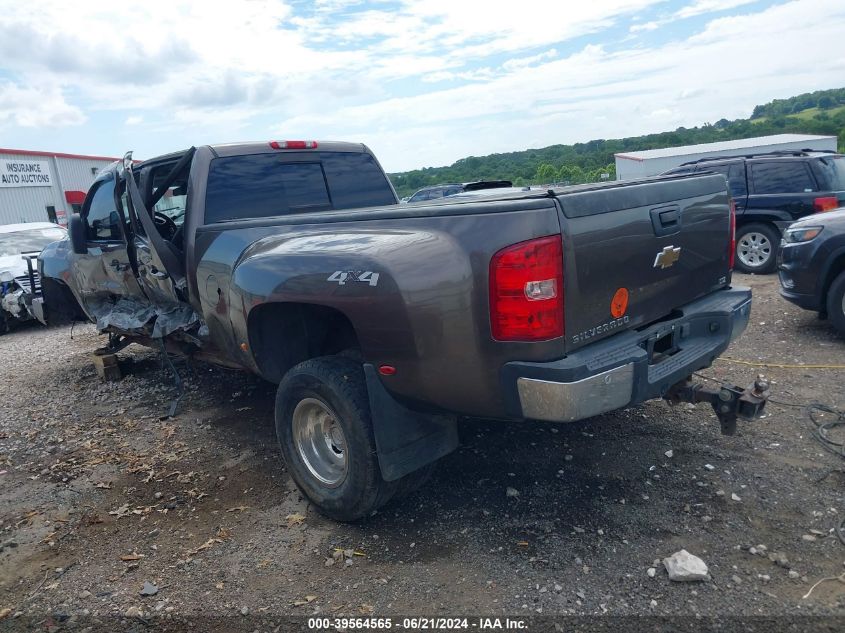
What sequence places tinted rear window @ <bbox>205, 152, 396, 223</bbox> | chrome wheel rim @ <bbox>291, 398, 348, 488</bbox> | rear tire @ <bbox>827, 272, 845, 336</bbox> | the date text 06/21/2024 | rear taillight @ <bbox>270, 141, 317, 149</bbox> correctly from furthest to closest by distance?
rear tire @ <bbox>827, 272, 845, 336</bbox>, rear taillight @ <bbox>270, 141, 317, 149</bbox>, tinted rear window @ <bbox>205, 152, 396, 223</bbox>, chrome wheel rim @ <bbox>291, 398, 348, 488</bbox>, the date text 06/21/2024

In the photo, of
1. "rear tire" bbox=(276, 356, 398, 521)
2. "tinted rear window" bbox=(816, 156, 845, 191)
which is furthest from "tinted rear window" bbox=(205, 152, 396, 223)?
"tinted rear window" bbox=(816, 156, 845, 191)

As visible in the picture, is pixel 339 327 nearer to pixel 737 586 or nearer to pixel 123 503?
pixel 123 503

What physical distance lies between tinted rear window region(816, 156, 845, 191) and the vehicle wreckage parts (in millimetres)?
8527

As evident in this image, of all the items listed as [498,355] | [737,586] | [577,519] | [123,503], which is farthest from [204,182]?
[737,586]

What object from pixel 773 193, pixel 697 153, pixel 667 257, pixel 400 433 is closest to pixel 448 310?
pixel 400 433

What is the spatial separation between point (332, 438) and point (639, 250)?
1919 millimetres

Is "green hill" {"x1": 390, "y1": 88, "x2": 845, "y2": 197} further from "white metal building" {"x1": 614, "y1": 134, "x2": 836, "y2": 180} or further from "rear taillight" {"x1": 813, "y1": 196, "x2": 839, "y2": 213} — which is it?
"rear taillight" {"x1": 813, "y1": 196, "x2": 839, "y2": 213}

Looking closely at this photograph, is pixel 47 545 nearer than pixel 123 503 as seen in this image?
Yes

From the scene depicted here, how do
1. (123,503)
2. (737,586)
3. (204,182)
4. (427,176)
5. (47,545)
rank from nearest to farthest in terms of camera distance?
(737,586) < (47,545) < (123,503) < (204,182) < (427,176)

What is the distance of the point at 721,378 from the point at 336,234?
11.9 feet

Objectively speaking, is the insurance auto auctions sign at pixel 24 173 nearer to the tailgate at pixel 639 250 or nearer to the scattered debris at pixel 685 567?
the tailgate at pixel 639 250

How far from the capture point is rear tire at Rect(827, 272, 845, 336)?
19.5 feet

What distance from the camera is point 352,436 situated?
3.18 metres

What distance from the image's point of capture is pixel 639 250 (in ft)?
9.98
